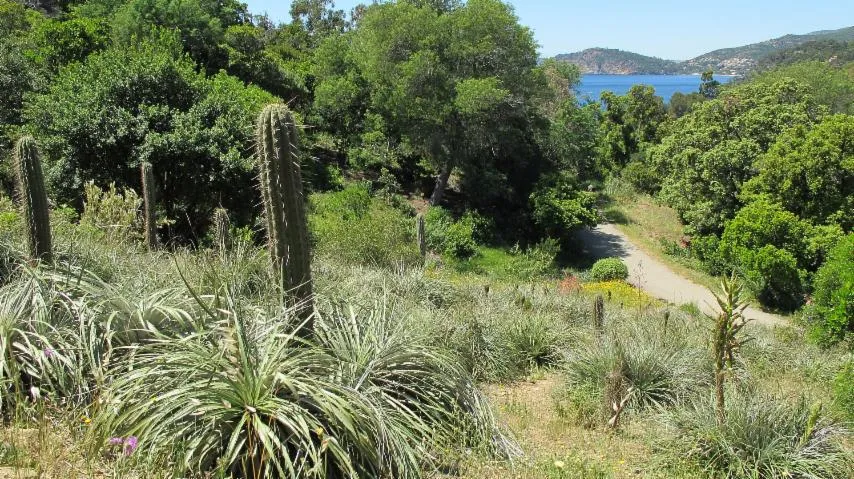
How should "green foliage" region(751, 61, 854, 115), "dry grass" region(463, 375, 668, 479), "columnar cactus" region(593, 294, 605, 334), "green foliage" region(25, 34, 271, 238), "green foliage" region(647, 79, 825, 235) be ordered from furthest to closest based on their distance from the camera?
"green foliage" region(751, 61, 854, 115)
"green foliage" region(647, 79, 825, 235)
"green foliage" region(25, 34, 271, 238)
"columnar cactus" region(593, 294, 605, 334)
"dry grass" region(463, 375, 668, 479)

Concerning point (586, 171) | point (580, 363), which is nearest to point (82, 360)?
point (580, 363)

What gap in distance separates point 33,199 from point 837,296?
15.7 m

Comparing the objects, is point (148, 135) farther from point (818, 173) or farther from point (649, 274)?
point (818, 173)

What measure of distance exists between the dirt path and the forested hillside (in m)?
0.34

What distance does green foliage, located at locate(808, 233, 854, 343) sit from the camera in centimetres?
1379

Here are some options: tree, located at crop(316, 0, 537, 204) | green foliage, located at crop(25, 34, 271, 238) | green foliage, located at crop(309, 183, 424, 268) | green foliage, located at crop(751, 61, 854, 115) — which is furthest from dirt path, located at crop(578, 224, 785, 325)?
green foliage, located at crop(751, 61, 854, 115)

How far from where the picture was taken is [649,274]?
25.2 meters

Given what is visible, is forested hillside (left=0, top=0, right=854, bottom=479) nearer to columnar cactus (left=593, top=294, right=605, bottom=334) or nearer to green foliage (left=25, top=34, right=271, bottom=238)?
green foliage (left=25, top=34, right=271, bottom=238)

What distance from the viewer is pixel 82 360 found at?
14.4 feet

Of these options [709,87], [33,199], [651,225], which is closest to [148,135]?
[33,199]

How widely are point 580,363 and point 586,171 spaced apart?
34.3 m

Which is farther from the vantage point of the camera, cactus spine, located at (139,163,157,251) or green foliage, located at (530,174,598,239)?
green foliage, located at (530,174,598,239)

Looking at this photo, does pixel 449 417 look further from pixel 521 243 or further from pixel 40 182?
pixel 521 243

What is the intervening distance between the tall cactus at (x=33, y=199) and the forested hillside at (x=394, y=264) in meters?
→ 0.03
